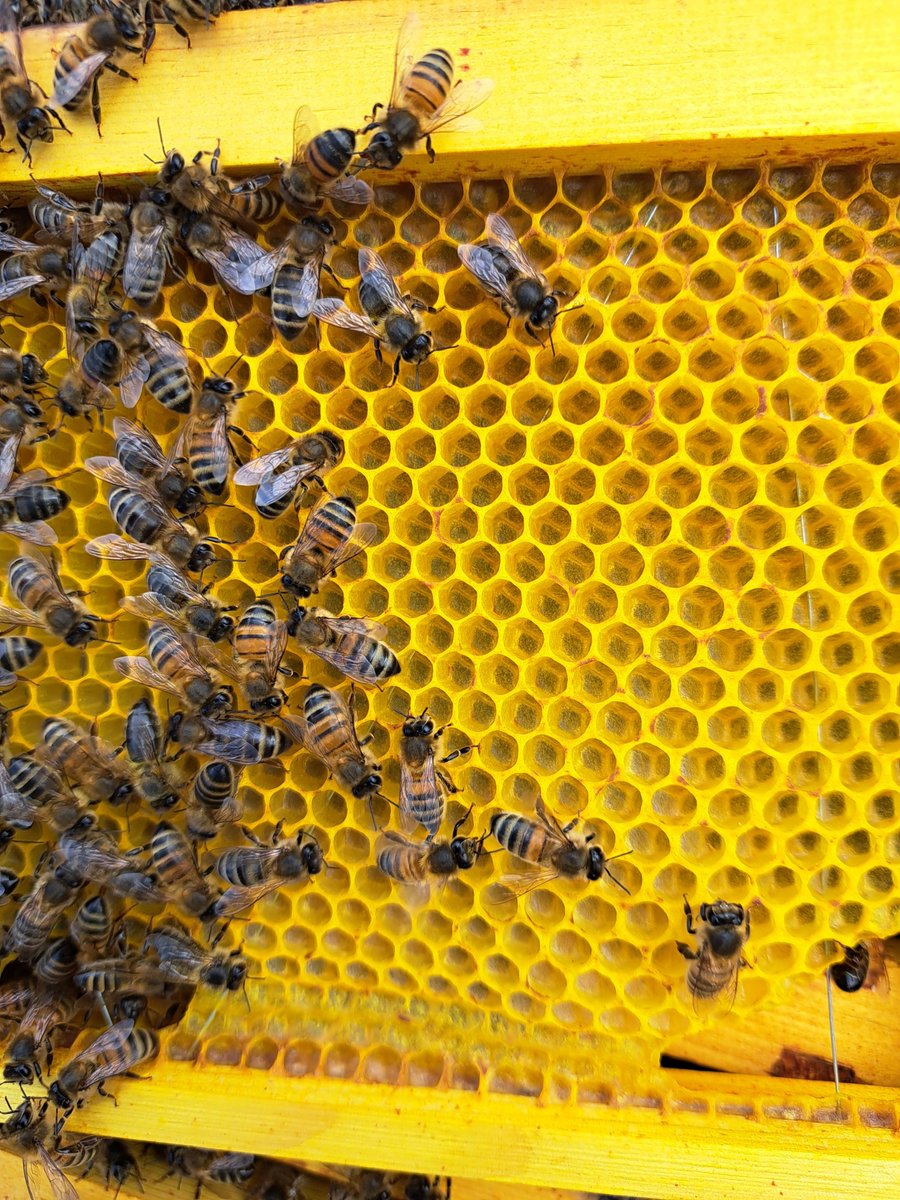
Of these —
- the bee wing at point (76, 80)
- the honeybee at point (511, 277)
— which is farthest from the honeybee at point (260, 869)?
the bee wing at point (76, 80)

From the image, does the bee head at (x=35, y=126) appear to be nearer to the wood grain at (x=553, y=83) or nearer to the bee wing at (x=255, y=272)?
the wood grain at (x=553, y=83)

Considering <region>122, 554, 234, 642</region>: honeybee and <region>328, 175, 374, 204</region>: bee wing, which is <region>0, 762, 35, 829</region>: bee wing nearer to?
<region>122, 554, 234, 642</region>: honeybee

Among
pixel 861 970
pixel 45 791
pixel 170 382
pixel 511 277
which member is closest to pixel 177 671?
pixel 45 791

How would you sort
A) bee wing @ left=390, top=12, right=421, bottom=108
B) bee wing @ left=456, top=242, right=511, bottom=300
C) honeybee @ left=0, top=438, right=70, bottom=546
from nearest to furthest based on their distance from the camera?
bee wing @ left=390, top=12, right=421, bottom=108 < bee wing @ left=456, top=242, right=511, bottom=300 < honeybee @ left=0, top=438, right=70, bottom=546

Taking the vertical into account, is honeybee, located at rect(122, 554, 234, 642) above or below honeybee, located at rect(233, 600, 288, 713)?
above

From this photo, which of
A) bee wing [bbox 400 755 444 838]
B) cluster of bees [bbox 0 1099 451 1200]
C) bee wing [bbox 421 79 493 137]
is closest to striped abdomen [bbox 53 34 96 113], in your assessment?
bee wing [bbox 421 79 493 137]
